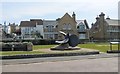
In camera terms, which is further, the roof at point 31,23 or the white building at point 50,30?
the roof at point 31,23

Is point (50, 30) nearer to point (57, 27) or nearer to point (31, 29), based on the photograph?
point (57, 27)

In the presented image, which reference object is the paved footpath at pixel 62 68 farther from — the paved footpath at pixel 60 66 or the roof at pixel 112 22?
the roof at pixel 112 22

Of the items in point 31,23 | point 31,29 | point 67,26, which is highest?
point 31,23

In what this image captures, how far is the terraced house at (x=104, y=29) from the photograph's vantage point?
93.4 meters

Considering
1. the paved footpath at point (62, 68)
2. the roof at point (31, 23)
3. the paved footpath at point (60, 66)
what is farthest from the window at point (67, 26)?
the paved footpath at point (62, 68)

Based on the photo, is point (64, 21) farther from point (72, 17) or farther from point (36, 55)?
point (36, 55)

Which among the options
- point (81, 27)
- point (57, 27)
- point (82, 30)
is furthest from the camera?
point (81, 27)

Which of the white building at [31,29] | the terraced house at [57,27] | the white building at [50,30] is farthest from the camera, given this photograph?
the white building at [31,29]

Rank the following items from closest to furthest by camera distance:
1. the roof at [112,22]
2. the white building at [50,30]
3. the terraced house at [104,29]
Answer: the white building at [50,30]
the terraced house at [104,29]
the roof at [112,22]

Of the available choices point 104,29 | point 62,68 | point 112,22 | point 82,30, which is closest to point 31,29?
point 82,30

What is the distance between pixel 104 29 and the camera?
94.1m

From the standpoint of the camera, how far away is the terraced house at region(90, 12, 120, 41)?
93375 mm

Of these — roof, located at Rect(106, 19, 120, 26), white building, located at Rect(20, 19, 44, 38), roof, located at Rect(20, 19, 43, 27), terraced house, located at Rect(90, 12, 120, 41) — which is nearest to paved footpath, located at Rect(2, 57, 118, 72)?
white building, located at Rect(20, 19, 44, 38)

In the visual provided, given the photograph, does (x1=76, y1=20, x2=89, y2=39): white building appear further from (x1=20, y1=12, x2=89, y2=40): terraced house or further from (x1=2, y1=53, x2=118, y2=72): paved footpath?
(x1=2, y1=53, x2=118, y2=72): paved footpath
